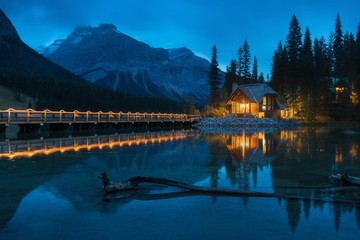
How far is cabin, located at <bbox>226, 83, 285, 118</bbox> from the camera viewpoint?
2569 inches

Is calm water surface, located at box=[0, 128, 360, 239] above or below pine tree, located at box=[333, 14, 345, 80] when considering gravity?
below

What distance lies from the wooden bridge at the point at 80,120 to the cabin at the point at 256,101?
9.74 meters

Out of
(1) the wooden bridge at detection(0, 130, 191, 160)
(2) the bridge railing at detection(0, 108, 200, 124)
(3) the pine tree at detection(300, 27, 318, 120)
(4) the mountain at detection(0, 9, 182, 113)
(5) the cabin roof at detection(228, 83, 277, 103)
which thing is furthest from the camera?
(4) the mountain at detection(0, 9, 182, 113)

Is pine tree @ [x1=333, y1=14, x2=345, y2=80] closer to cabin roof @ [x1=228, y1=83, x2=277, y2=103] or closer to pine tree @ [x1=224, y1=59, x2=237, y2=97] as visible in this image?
cabin roof @ [x1=228, y1=83, x2=277, y2=103]

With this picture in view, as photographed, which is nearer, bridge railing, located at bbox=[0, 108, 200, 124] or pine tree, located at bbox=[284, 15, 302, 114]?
bridge railing, located at bbox=[0, 108, 200, 124]

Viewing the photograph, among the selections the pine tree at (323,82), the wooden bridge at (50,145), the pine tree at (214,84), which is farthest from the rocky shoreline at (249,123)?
the wooden bridge at (50,145)

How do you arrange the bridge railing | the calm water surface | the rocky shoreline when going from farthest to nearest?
the rocky shoreline
the bridge railing
the calm water surface

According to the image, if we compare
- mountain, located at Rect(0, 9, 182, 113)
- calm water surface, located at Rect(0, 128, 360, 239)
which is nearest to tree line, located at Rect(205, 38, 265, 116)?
mountain, located at Rect(0, 9, 182, 113)

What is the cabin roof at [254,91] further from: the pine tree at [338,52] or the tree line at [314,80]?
the pine tree at [338,52]

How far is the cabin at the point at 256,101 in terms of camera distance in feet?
214

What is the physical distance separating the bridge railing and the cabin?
9978mm

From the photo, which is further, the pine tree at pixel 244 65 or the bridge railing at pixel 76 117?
the pine tree at pixel 244 65

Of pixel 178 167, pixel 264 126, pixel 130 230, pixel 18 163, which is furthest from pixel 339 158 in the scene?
pixel 264 126

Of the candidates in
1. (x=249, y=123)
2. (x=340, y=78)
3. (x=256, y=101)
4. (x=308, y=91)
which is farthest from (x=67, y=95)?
(x=340, y=78)
